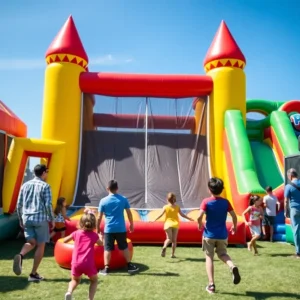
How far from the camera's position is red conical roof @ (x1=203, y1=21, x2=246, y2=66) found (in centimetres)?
930

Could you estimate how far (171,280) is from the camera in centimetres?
409

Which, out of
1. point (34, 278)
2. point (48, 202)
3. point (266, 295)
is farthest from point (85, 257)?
point (266, 295)

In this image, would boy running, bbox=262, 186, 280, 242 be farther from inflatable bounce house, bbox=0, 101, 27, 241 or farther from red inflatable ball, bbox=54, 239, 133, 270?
inflatable bounce house, bbox=0, 101, 27, 241

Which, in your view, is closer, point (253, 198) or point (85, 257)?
point (85, 257)

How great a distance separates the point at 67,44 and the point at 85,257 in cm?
717

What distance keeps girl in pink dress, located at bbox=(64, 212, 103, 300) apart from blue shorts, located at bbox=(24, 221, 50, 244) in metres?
0.81

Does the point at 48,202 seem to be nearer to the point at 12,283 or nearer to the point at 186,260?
the point at 12,283

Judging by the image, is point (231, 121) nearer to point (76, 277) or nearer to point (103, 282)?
point (103, 282)

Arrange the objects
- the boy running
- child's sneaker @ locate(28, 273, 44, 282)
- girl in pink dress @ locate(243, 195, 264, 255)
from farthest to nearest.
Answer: the boy running < girl in pink dress @ locate(243, 195, 264, 255) < child's sneaker @ locate(28, 273, 44, 282)

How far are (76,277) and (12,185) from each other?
4.10 m

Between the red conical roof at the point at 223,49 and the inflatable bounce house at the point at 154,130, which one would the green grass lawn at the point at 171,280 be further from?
the red conical roof at the point at 223,49

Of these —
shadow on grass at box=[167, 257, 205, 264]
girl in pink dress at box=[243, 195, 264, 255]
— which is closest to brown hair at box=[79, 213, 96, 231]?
shadow on grass at box=[167, 257, 205, 264]

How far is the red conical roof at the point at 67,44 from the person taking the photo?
9000mm

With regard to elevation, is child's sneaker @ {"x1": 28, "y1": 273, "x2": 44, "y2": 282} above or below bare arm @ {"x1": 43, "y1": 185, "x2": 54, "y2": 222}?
below
